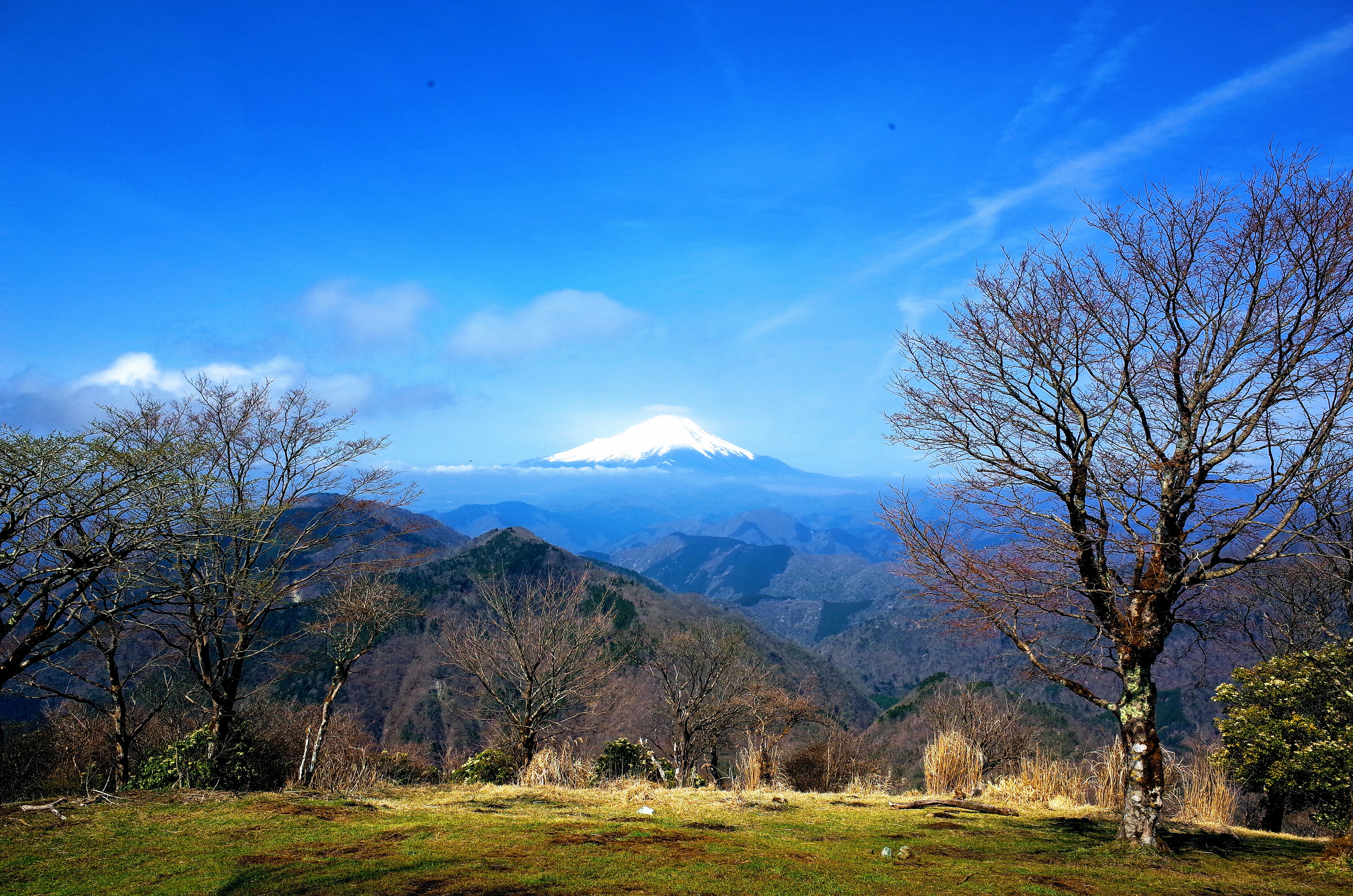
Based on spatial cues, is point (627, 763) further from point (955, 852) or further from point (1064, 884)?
point (1064, 884)

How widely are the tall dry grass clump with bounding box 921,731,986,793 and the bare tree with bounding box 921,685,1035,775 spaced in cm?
212

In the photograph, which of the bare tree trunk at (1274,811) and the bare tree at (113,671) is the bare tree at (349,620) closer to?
the bare tree at (113,671)

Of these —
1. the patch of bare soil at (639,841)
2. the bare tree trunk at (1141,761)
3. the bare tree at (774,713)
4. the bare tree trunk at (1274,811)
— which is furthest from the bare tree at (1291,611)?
the patch of bare soil at (639,841)

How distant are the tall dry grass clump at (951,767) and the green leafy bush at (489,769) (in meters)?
8.76

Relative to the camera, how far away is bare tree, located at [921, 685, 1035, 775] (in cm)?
2094

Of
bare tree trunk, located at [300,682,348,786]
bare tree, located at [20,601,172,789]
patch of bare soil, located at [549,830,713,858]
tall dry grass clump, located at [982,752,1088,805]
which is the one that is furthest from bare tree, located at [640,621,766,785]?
patch of bare soil, located at [549,830,713,858]

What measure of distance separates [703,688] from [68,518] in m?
23.8

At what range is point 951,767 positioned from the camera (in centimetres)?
1159

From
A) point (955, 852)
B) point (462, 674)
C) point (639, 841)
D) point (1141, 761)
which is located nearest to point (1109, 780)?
point (1141, 761)

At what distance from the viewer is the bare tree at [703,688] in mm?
26125

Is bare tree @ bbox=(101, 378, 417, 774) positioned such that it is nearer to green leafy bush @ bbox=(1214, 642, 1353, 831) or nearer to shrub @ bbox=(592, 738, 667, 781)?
shrub @ bbox=(592, 738, 667, 781)

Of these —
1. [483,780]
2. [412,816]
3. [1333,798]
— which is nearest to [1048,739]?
[1333,798]

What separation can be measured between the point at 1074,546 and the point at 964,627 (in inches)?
61.3

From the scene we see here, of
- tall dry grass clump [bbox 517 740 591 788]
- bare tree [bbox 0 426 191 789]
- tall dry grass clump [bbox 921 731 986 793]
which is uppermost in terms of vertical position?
Result: bare tree [bbox 0 426 191 789]
